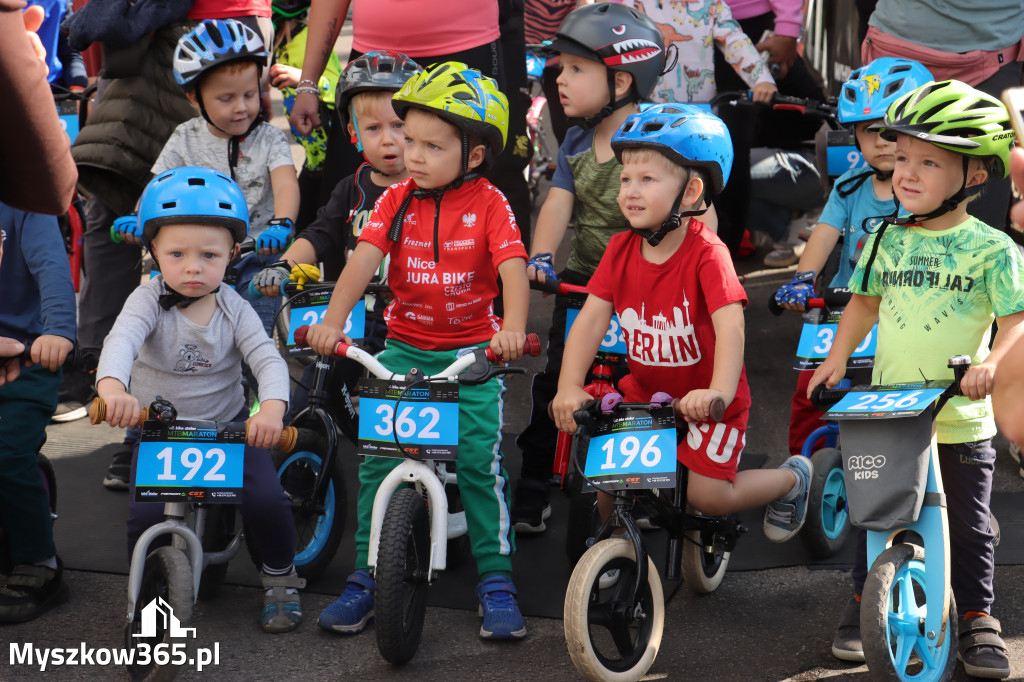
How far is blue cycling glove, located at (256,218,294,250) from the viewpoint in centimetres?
479

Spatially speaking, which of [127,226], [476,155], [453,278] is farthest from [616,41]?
[127,226]

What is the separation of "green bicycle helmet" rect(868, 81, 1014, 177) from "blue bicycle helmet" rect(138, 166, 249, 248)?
2.33 meters

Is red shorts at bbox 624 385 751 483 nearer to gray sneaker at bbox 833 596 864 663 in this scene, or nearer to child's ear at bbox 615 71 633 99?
gray sneaker at bbox 833 596 864 663

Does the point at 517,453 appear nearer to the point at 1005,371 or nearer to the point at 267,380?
the point at 267,380

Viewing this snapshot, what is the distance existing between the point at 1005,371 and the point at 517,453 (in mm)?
4137

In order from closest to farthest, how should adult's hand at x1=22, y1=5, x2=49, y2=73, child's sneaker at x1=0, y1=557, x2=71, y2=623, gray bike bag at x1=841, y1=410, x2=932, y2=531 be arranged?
adult's hand at x1=22, y1=5, x2=49, y2=73 → gray bike bag at x1=841, y1=410, x2=932, y2=531 → child's sneaker at x1=0, y1=557, x2=71, y2=623

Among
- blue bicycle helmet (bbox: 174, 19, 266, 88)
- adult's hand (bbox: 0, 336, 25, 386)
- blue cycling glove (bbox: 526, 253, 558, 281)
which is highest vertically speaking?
blue bicycle helmet (bbox: 174, 19, 266, 88)

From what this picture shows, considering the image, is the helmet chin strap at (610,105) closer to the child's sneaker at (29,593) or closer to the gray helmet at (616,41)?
the gray helmet at (616,41)

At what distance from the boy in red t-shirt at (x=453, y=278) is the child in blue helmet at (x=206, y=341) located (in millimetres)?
280

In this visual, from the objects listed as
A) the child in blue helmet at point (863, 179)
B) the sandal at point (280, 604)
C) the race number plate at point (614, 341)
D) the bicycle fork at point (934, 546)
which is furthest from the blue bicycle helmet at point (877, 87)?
the sandal at point (280, 604)

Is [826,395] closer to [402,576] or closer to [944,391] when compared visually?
[944,391]

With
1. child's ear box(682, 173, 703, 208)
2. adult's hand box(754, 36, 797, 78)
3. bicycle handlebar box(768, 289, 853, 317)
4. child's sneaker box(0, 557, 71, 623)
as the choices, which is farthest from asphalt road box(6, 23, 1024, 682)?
adult's hand box(754, 36, 797, 78)

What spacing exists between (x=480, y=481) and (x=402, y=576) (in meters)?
0.59

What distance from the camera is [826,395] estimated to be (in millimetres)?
3785
